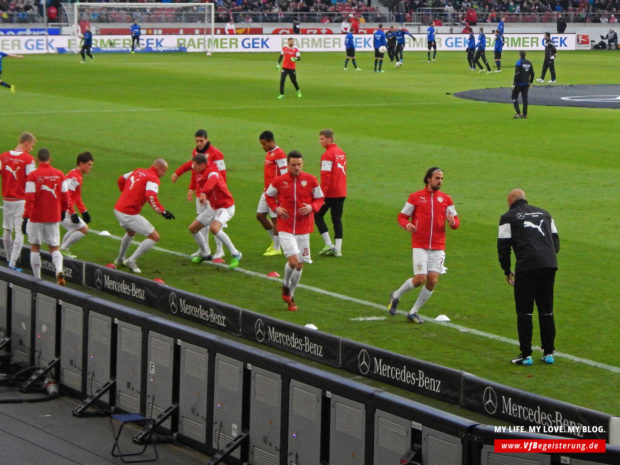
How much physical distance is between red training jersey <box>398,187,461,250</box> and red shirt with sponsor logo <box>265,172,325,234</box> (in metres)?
1.53

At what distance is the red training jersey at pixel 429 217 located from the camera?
14641 millimetres

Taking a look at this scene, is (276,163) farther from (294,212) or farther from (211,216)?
(294,212)

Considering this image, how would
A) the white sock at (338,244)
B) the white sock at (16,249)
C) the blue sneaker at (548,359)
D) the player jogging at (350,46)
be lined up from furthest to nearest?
the player jogging at (350,46) → the white sock at (338,244) → the white sock at (16,249) → the blue sneaker at (548,359)

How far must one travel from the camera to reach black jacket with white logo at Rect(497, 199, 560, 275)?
1292 centimetres

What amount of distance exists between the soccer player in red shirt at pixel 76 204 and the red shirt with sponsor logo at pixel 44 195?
85 centimetres

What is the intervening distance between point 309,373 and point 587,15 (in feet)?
246

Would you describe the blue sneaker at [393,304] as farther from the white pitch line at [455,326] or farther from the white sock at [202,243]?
the white sock at [202,243]

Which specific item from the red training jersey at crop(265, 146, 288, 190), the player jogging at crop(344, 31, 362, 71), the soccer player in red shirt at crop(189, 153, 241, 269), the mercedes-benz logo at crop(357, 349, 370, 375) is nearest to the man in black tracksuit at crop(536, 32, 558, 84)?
the player jogging at crop(344, 31, 362, 71)

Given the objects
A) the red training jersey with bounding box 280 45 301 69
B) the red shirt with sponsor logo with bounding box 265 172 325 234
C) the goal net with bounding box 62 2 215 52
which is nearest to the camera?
the red shirt with sponsor logo with bounding box 265 172 325 234

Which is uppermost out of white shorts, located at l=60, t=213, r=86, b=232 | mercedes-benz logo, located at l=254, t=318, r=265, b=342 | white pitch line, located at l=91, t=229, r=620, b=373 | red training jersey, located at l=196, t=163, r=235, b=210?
red training jersey, located at l=196, t=163, r=235, b=210

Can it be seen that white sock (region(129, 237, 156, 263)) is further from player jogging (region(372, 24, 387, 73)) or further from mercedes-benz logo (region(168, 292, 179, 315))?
player jogging (region(372, 24, 387, 73))

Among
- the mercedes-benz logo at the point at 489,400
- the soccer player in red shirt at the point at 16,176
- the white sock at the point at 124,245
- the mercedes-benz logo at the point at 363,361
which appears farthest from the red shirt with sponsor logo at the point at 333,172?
the mercedes-benz logo at the point at 489,400

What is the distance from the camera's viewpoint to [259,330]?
13875 mm

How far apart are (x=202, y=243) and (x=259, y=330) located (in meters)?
5.01
